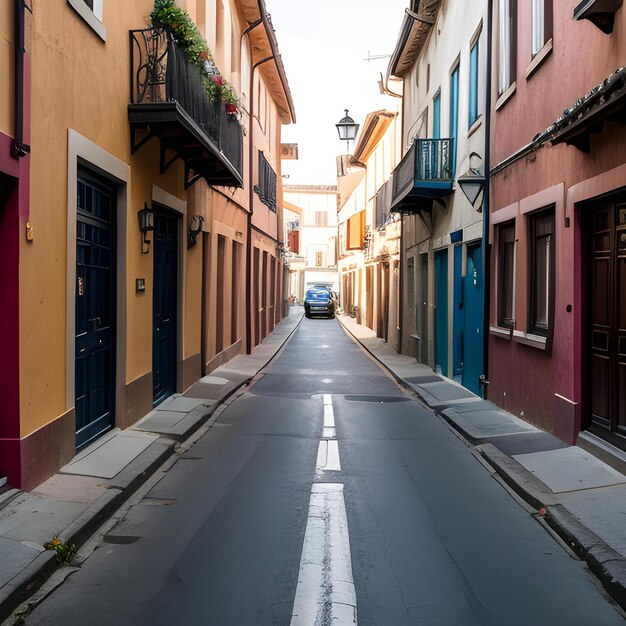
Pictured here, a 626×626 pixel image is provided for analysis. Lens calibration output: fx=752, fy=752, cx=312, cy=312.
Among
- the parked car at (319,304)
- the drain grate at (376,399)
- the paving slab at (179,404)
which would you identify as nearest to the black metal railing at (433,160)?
the drain grate at (376,399)

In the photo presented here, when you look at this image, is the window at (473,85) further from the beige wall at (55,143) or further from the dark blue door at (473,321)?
the beige wall at (55,143)

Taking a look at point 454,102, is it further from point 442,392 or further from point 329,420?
point 329,420

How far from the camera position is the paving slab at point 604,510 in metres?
5.07

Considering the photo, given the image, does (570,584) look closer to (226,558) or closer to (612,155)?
(226,558)

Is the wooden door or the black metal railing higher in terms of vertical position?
the black metal railing

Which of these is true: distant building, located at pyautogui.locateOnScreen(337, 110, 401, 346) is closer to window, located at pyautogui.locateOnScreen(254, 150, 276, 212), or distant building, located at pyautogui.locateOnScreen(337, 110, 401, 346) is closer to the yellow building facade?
window, located at pyautogui.locateOnScreen(254, 150, 276, 212)

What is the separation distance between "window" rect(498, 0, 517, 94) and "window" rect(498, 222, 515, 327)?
2096 millimetres

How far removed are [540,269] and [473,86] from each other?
4904mm

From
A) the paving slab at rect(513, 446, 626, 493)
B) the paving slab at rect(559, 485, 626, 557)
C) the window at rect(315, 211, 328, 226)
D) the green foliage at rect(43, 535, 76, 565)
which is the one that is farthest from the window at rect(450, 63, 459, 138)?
the window at rect(315, 211, 328, 226)

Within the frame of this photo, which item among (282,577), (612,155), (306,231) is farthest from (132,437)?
(306,231)

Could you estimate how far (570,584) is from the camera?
4.46m

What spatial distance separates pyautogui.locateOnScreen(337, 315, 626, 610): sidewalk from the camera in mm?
4867

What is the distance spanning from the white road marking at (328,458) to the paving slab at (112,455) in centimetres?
183

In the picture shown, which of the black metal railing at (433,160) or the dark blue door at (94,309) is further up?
the black metal railing at (433,160)
